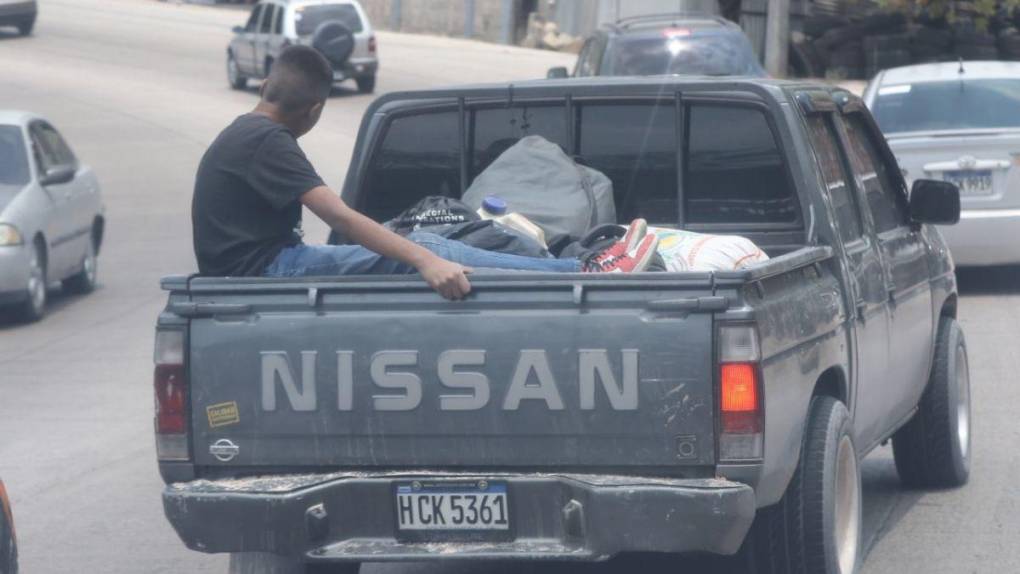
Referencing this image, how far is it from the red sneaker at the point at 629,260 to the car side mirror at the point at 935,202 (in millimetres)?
1997

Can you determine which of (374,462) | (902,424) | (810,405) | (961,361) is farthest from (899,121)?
(374,462)

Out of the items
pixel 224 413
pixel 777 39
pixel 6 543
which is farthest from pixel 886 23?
pixel 6 543

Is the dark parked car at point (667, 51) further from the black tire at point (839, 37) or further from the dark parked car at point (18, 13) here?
the dark parked car at point (18, 13)

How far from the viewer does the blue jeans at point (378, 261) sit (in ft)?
18.2

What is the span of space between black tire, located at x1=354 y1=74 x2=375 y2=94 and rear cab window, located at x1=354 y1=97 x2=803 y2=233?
2605cm

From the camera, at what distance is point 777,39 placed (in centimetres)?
2900

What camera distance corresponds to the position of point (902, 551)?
6742mm

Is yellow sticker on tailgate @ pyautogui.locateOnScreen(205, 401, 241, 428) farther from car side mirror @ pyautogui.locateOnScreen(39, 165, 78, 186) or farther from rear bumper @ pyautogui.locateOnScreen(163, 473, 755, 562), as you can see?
car side mirror @ pyautogui.locateOnScreen(39, 165, 78, 186)

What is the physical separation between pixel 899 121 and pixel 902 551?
7.36m

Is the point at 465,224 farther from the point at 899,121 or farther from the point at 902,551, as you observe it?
the point at 899,121

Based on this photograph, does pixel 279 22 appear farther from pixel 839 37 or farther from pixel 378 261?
pixel 378 261

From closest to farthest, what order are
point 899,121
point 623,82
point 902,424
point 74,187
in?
point 623,82
point 902,424
point 899,121
point 74,187

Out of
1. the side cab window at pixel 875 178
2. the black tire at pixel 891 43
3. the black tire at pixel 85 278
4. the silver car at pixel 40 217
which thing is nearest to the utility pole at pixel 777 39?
the black tire at pixel 891 43

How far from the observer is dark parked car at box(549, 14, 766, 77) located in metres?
19.2
